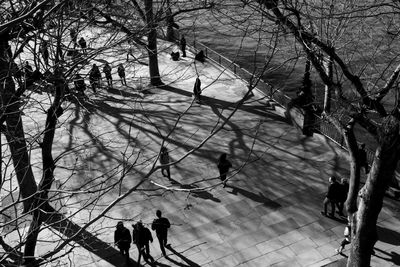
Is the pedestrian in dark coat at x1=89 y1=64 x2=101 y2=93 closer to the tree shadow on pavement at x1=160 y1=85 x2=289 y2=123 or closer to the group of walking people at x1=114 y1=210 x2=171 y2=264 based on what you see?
the group of walking people at x1=114 y1=210 x2=171 y2=264

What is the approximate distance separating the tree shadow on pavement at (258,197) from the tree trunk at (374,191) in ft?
10.1

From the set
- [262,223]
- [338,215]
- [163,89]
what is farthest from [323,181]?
[163,89]

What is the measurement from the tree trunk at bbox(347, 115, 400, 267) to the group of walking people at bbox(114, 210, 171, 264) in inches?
152

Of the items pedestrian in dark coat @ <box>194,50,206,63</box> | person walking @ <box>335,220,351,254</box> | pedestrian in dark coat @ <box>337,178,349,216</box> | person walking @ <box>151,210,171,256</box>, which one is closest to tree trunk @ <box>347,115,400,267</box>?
person walking @ <box>335,220,351,254</box>

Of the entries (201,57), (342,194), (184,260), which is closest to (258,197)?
(342,194)

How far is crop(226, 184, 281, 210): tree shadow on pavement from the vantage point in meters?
11.9

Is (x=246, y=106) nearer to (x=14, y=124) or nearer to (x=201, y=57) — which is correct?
(x=201, y=57)

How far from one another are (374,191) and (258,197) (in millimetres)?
4355

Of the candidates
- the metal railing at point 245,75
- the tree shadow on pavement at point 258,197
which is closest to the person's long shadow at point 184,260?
the tree shadow on pavement at point 258,197

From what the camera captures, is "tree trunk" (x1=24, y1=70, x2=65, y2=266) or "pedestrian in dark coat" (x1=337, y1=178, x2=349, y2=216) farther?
"pedestrian in dark coat" (x1=337, y1=178, x2=349, y2=216)

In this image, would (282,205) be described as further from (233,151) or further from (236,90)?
(236,90)

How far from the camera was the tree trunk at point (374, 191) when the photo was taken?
26.0 feet

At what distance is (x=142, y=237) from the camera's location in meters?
9.60

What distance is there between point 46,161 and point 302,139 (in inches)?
370
